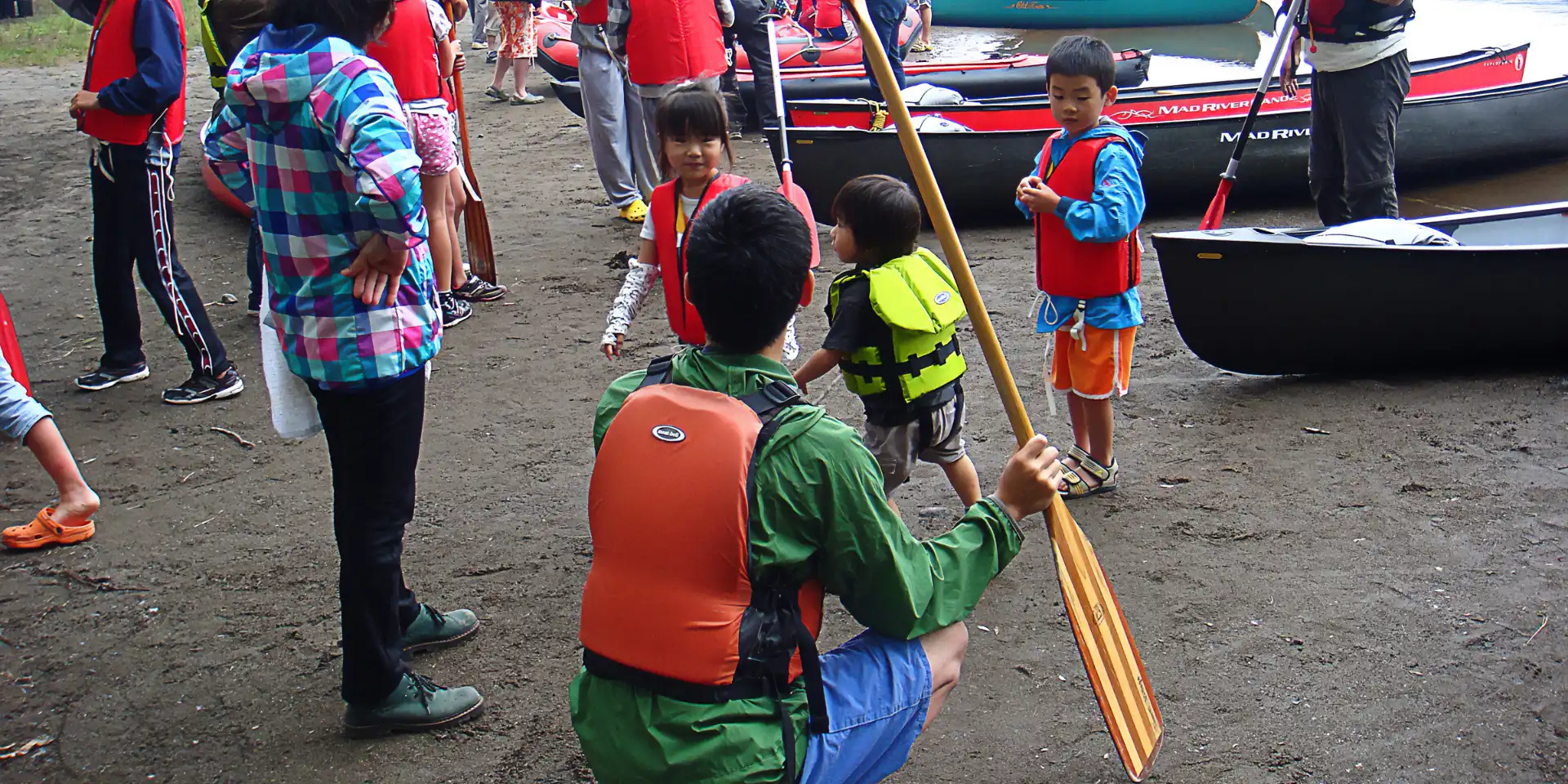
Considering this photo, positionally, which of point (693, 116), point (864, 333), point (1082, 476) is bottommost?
point (1082, 476)

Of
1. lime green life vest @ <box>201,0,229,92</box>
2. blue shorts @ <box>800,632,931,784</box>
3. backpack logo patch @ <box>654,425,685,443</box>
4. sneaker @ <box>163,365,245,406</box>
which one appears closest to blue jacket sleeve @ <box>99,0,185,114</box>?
lime green life vest @ <box>201,0,229,92</box>

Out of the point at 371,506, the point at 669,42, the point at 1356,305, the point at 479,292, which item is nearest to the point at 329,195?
the point at 371,506

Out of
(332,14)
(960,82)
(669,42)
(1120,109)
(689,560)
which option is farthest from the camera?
(960,82)

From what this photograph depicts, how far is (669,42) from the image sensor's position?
6.96 meters

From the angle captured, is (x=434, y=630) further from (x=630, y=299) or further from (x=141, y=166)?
(x=141, y=166)

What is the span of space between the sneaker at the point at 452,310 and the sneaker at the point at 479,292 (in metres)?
0.23

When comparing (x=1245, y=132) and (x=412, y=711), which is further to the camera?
(x=1245, y=132)

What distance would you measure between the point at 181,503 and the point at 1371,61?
214 inches

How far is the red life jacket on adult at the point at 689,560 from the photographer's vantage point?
1.93m

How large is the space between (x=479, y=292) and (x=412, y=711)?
398 cm

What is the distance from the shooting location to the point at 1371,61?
5.70 meters

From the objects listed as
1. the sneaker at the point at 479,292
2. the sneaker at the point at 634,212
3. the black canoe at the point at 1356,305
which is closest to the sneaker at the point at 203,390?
the sneaker at the point at 479,292

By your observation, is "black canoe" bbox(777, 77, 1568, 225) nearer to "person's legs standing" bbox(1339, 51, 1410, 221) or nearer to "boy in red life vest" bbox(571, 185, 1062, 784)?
"person's legs standing" bbox(1339, 51, 1410, 221)

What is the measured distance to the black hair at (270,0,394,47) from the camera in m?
2.61
